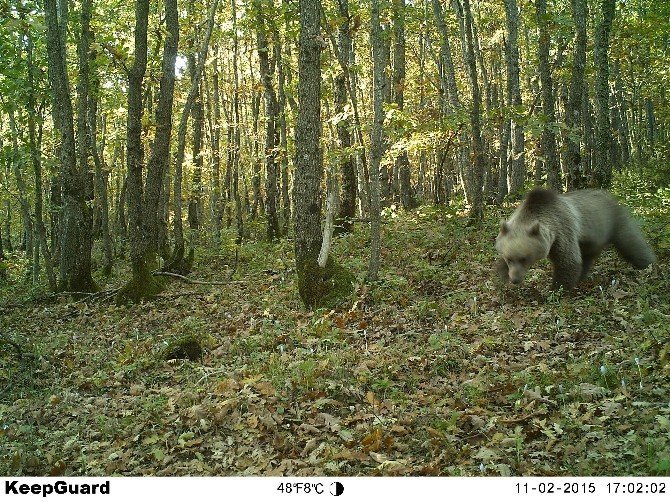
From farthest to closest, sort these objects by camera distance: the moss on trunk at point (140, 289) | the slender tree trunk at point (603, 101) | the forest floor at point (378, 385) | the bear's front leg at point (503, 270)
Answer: the slender tree trunk at point (603, 101) < the moss on trunk at point (140, 289) < the bear's front leg at point (503, 270) < the forest floor at point (378, 385)

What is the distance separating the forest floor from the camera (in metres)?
5.47

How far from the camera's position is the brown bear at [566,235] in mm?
9312

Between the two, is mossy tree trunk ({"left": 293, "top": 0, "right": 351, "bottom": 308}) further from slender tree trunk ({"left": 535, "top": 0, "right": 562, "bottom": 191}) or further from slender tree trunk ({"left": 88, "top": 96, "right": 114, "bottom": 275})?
slender tree trunk ({"left": 88, "top": 96, "right": 114, "bottom": 275})

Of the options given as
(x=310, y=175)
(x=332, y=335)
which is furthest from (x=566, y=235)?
(x=310, y=175)

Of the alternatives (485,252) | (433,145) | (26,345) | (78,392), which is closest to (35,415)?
(78,392)

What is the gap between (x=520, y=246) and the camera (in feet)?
30.3

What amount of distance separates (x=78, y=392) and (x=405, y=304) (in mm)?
5442

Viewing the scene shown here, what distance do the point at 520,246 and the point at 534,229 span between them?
0.33 m

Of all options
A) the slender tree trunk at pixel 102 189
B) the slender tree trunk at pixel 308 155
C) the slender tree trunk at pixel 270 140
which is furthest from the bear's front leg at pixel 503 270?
the slender tree trunk at pixel 102 189

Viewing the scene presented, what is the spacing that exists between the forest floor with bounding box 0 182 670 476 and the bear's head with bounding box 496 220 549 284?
0.65 m

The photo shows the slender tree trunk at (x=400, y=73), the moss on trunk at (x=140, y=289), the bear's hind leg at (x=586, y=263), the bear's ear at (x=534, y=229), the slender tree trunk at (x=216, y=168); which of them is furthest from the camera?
the slender tree trunk at (x=216, y=168)

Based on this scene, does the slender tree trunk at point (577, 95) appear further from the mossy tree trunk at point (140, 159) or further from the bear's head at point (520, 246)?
the mossy tree trunk at point (140, 159)

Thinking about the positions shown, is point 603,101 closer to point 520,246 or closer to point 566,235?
point 566,235
